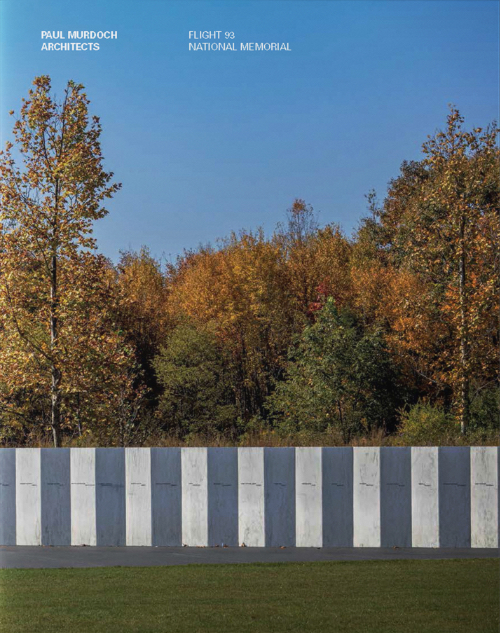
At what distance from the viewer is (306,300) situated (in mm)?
41344

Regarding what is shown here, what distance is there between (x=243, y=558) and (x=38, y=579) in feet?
9.31

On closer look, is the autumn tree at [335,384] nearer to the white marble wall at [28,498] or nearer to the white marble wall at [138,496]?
the white marble wall at [138,496]

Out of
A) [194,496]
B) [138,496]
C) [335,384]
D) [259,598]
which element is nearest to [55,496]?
[138,496]

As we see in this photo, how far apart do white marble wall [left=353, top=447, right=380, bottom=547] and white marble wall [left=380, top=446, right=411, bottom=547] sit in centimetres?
7

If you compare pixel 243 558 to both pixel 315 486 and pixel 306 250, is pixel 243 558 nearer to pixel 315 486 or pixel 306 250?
pixel 315 486

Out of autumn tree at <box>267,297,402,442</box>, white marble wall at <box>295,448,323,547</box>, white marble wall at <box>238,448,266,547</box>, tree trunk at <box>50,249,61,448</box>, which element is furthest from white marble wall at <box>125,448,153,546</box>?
autumn tree at <box>267,297,402,442</box>

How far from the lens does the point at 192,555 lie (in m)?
12.2

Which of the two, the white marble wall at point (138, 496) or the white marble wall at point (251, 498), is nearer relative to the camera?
the white marble wall at point (251, 498)

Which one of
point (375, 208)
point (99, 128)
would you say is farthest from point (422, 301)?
point (375, 208)

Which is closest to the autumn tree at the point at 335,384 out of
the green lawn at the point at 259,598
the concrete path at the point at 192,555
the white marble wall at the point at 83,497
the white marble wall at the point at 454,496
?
the white marble wall at the point at 83,497

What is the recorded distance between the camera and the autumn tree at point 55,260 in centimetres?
1845

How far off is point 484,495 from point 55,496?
21.1 feet

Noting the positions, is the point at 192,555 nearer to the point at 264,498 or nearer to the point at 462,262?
the point at 264,498

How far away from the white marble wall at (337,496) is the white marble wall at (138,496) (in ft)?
8.63
